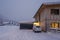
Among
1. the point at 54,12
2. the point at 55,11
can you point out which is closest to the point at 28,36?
the point at 54,12

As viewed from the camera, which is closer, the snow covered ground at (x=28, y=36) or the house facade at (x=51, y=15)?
the snow covered ground at (x=28, y=36)

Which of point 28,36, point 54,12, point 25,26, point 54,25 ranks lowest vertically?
point 25,26

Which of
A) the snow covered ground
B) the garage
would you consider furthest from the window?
the garage

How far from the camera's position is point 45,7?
112ft

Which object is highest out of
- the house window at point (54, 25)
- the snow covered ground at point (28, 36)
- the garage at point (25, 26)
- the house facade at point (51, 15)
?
the house facade at point (51, 15)

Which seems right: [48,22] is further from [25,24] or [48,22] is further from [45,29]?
[25,24]

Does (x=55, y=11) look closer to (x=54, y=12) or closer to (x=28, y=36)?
(x=54, y=12)

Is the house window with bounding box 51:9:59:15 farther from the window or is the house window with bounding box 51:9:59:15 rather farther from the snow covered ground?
the snow covered ground

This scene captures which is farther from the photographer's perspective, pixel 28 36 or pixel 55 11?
pixel 55 11

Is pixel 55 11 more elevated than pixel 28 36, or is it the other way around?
pixel 55 11

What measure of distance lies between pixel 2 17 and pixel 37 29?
9391 centimetres

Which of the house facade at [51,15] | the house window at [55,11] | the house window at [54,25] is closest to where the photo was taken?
the house facade at [51,15]

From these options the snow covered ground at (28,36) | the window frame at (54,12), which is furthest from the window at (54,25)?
the snow covered ground at (28,36)

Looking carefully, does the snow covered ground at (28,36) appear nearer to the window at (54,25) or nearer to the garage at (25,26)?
the window at (54,25)
